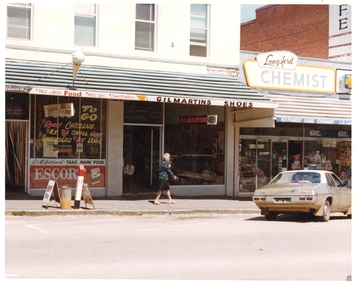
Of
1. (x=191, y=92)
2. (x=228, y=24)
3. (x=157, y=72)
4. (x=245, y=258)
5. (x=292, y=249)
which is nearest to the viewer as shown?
(x=245, y=258)

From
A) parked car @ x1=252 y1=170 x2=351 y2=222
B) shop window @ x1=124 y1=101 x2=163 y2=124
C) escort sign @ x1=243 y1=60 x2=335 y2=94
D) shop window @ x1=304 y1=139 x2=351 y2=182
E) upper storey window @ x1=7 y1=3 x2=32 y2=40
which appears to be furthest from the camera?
shop window @ x1=304 y1=139 x2=351 y2=182

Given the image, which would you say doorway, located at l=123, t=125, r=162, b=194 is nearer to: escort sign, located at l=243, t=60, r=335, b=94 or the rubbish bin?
the rubbish bin

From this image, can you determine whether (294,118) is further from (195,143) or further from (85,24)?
(85,24)

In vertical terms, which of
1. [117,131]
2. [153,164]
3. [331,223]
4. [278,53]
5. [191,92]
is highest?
[278,53]

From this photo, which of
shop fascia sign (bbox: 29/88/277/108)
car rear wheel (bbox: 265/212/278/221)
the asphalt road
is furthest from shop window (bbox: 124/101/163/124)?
car rear wheel (bbox: 265/212/278/221)

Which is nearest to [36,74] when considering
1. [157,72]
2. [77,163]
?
[77,163]

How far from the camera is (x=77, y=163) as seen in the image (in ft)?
57.6

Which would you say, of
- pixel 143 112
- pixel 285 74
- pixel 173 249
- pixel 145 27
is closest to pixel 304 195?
pixel 173 249

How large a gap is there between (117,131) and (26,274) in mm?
11012

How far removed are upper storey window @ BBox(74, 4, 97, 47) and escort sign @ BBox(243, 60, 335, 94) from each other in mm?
5849

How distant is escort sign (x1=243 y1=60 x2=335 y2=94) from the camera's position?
1998 centimetres

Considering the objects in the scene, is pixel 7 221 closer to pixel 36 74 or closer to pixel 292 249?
pixel 36 74

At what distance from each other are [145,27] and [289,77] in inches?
238

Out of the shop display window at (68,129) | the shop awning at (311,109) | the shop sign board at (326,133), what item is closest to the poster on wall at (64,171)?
the shop display window at (68,129)
